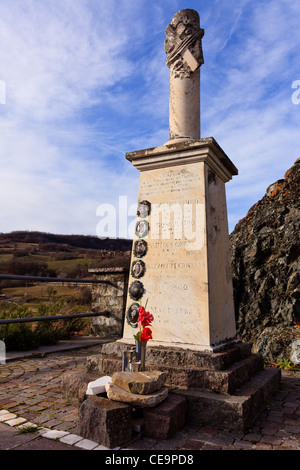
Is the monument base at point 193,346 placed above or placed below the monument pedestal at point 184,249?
below

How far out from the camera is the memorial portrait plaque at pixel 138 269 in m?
3.71

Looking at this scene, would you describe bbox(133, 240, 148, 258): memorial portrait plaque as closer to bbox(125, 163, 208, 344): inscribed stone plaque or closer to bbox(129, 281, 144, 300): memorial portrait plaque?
bbox(125, 163, 208, 344): inscribed stone plaque

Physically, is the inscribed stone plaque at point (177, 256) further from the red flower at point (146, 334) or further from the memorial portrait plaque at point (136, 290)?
the red flower at point (146, 334)

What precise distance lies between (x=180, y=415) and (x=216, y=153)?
2661mm

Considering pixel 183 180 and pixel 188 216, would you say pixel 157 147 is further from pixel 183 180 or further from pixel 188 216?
pixel 188 216

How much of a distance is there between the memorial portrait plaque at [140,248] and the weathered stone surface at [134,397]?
5.18ft

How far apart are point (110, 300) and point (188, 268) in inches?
146

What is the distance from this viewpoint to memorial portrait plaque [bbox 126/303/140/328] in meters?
3.62

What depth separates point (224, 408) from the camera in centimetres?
261

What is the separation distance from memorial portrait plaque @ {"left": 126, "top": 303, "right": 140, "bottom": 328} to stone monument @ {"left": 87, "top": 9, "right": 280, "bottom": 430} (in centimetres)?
1

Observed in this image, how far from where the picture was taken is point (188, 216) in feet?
11.8

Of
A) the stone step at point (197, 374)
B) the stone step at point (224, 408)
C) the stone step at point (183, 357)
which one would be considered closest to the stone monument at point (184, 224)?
the stone step at point (183, 357)

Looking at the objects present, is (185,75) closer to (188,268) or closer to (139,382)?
(188,268)

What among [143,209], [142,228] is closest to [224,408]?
[142,228]
